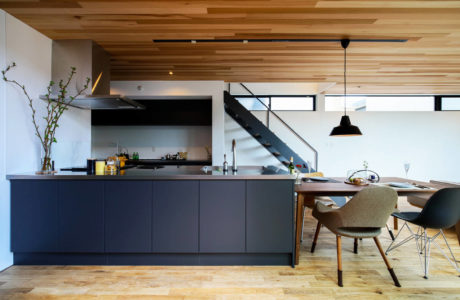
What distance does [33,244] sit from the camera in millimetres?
2434

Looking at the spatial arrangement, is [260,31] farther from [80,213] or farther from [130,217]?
[80,213]

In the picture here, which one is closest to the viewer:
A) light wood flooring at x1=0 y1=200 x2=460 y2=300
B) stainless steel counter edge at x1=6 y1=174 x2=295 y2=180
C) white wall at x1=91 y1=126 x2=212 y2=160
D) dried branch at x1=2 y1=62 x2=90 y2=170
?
light wood flooring at x1=0 y1=200 x2=460 y2=300

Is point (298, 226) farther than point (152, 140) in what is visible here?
No

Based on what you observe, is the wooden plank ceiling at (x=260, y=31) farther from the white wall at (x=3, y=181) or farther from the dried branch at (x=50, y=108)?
the dried branch at (x=50, y=108)

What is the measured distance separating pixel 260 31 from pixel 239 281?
8.56ft

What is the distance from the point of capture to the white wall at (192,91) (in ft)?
16.3

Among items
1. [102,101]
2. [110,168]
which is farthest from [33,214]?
[102,101]

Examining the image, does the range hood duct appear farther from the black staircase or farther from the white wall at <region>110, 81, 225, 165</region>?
the black staircase

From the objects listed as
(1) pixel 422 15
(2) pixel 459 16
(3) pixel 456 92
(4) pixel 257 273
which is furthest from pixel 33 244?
(3) pixel 456 92

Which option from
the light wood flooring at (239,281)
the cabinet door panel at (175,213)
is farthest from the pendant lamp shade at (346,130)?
the cabinet door panel at (175,213)

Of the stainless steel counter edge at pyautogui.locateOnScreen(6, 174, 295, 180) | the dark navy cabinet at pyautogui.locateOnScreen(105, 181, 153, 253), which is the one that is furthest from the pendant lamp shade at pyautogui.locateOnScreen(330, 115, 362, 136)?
the dark navy cabinet at pyautogui.locateOnScreen(105, 181, 153, 253)

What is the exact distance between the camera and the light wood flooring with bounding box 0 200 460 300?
2.00 m

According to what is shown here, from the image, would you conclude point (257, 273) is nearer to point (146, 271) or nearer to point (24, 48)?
point (146, 271)

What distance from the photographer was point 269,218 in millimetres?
2455
